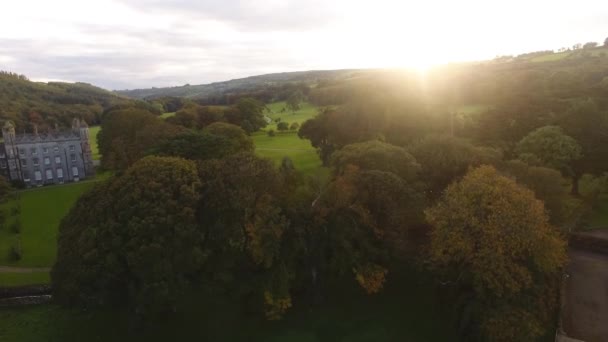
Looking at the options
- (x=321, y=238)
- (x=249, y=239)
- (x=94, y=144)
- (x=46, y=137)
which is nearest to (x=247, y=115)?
(x=94, y=144)

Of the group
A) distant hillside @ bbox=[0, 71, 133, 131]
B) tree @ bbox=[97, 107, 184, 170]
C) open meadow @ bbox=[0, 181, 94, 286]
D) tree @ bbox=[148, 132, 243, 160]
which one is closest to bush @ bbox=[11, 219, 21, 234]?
open meadow @ bbox=[0, 181, 94, 286]

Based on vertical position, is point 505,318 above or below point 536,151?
below

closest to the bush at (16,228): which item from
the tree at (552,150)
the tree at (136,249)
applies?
the tree at (136,249)

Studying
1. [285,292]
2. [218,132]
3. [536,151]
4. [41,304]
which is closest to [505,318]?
[285,292]

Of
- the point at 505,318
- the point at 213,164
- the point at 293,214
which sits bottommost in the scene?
the point at 505,318

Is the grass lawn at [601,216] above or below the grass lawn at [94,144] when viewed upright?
below

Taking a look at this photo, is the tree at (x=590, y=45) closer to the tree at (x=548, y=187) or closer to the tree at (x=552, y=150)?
the tree at (x=552, y=150)

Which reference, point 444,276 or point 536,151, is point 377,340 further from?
point 536,151
